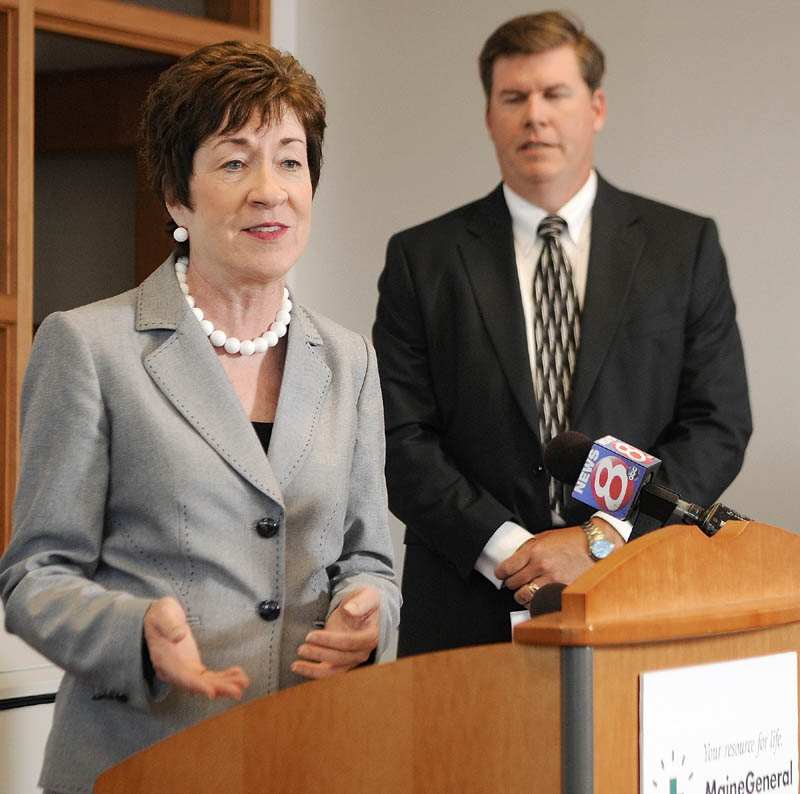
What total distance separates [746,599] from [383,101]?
11.4 feet

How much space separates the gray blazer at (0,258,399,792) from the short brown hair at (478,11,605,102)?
51.1 inches

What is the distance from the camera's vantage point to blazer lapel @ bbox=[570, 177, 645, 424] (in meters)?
2.43

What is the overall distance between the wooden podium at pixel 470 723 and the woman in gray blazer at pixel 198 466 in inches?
5.7

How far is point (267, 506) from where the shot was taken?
4.83 feet

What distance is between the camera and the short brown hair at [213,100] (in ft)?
4.90

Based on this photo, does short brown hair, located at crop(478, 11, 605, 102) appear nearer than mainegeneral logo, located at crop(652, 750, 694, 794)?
No

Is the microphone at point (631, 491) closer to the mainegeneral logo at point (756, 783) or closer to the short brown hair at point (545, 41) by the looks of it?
the mainegeneral logo at point (756, 783)

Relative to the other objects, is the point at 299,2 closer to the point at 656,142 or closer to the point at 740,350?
the point at 656,142

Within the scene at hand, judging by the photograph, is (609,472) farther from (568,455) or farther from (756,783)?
(756,783)

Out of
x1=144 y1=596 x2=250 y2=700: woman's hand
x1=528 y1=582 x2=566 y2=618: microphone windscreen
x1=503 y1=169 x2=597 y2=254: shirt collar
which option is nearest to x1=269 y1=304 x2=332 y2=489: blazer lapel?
x1=144 y1=596 x2=250 y2=700: woman's hand

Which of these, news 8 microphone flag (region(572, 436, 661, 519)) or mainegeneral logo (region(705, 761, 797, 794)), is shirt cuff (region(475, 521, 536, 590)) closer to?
news 8 microphone flag (region(572, 436, 661, 519))

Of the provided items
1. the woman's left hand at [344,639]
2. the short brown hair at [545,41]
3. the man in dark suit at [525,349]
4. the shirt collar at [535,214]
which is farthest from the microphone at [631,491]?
the short brown hair at [545,41]

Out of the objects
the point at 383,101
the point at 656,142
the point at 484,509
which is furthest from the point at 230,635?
the point at 383,101

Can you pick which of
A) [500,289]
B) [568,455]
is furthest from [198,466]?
[500,289]
